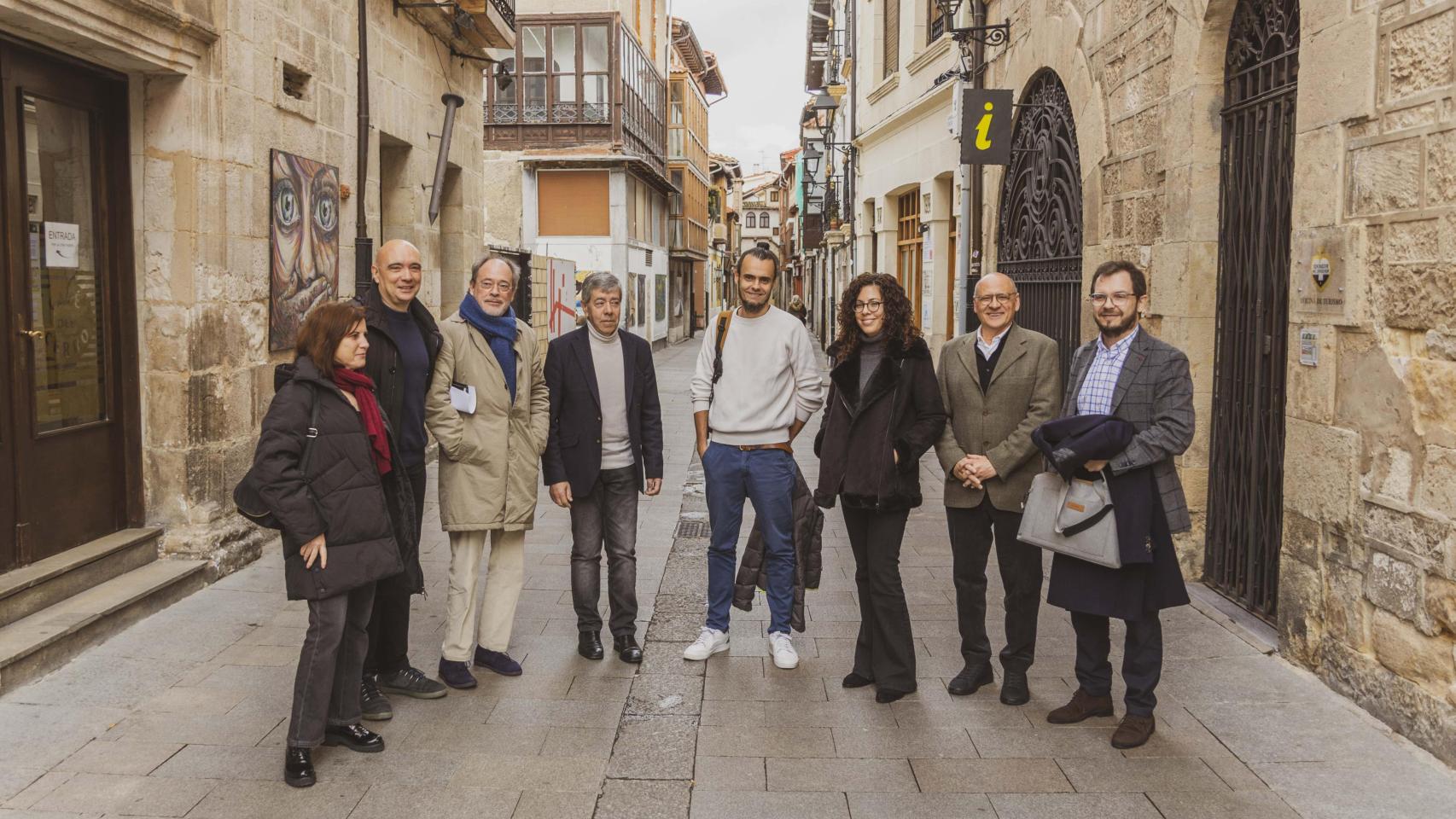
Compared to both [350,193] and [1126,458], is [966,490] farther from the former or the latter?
[350,193]

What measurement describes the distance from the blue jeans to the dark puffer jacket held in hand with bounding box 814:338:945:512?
0.39 m

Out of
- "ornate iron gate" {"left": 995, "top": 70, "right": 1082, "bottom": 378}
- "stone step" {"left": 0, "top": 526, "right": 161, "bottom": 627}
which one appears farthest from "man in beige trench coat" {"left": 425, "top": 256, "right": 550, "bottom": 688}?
"ornate iron gate" {"left": 995, "top": 70, "right": 1082, "bottom": 378}

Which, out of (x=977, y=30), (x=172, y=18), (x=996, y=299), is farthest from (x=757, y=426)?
(x=977, y=30)

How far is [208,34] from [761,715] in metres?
4.95

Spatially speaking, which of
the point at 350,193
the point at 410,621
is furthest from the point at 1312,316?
the point at 350,193

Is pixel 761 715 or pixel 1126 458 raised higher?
pixel 1126 458

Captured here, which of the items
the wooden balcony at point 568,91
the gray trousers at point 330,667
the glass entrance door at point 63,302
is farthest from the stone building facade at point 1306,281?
the wooden balcony at point 568,91

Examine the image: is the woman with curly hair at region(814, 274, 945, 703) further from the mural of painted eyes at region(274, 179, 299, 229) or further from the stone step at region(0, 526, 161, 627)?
the mural of painted eyes at region(274, 179, 299, 229)

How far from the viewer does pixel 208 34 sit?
6742 millimetres

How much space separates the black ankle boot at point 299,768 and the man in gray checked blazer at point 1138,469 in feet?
8.99

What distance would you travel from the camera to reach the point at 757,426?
5.27m

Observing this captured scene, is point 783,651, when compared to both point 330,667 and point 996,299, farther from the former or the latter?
point 330,667

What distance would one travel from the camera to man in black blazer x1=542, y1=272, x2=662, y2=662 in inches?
212

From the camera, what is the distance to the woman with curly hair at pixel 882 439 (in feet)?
16.0
